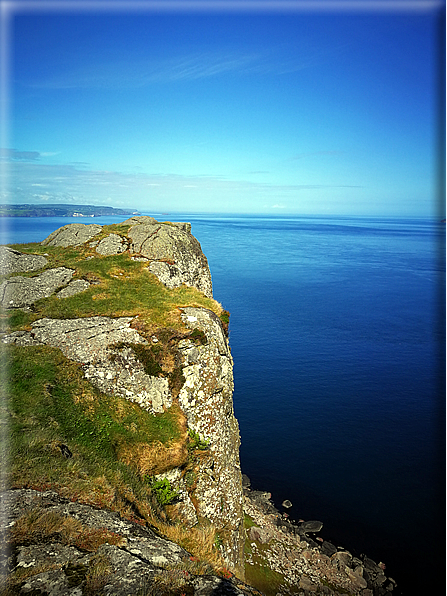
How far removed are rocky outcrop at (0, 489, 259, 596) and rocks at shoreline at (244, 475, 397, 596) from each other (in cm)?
2037

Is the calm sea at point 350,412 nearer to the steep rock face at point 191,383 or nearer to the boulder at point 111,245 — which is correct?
the steep rock face at point 191,383

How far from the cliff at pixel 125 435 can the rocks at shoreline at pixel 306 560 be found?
144mm

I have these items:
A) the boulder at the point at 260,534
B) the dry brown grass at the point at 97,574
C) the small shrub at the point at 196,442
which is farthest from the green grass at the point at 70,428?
the boulder at the point at 260,534

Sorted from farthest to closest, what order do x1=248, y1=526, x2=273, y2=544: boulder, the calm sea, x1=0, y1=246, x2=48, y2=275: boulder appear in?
1. the calm sea
2. x1=248, y1=526, x2=273, y2=544: boulder
3. x1=0, y1=246, x2=48, y2=275: boulder

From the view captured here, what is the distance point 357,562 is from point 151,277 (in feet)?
88.8

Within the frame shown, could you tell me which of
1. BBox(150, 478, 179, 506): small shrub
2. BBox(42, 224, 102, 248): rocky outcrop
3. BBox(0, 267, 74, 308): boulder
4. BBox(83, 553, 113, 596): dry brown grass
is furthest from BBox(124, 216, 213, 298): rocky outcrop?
BBox(83, 553, 113, 596): dry brown grass

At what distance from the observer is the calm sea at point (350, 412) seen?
106 ft

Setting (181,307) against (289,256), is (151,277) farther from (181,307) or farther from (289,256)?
(289,256)

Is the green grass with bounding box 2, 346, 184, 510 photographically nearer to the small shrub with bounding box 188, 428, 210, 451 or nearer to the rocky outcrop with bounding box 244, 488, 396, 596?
the small shrub with bounding box 188, 428, 210, 451

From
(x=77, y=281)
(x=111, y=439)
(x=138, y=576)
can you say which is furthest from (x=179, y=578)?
(x=77, y=281)

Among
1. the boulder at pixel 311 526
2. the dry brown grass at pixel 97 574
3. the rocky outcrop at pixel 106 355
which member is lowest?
the boulder at pixel 311 526

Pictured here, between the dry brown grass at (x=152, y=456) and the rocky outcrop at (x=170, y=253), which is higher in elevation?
the rocky outcrop at (x=170, y=253)

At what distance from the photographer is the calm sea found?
106 feet

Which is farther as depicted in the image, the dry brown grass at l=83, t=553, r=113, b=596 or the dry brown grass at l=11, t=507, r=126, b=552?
the dry brown grass at l=11, t=507, r=126, b=552
